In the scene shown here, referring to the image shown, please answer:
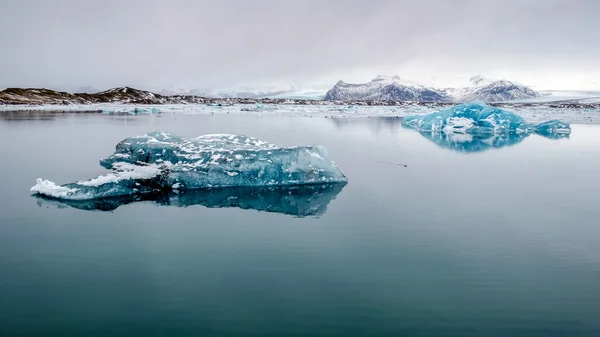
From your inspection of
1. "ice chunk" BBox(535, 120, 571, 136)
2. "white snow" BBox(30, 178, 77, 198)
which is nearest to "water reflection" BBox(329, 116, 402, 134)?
"ice chunk" BBox(535, 120, 571, 136)

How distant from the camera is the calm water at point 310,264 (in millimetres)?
3623

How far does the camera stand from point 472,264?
488 centimetres

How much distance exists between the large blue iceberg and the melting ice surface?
19.8 meters

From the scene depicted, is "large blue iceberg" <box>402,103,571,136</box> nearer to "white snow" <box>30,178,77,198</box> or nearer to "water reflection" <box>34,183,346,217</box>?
"water reflection" <box>34,183,346,217</box>

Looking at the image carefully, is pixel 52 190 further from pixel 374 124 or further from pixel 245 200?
pixel 374 124

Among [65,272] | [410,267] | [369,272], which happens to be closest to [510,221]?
[410,267]

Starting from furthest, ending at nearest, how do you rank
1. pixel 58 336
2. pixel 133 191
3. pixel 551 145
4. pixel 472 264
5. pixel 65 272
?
pixel 551 145 → pixel 133 191 → pixel 472 264 → pixel 65 272 → pixel 58 336

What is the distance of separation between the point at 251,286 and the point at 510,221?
4.53 m

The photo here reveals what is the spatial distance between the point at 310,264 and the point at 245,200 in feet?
10.9

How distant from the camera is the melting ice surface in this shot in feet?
26.0

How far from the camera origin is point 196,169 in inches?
349

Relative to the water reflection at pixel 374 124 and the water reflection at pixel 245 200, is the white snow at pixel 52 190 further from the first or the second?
the water reflection at pixel 374 124

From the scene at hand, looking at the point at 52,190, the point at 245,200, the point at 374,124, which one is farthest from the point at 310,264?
the point at 374,124

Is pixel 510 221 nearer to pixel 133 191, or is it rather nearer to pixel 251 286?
pixel 251 286
